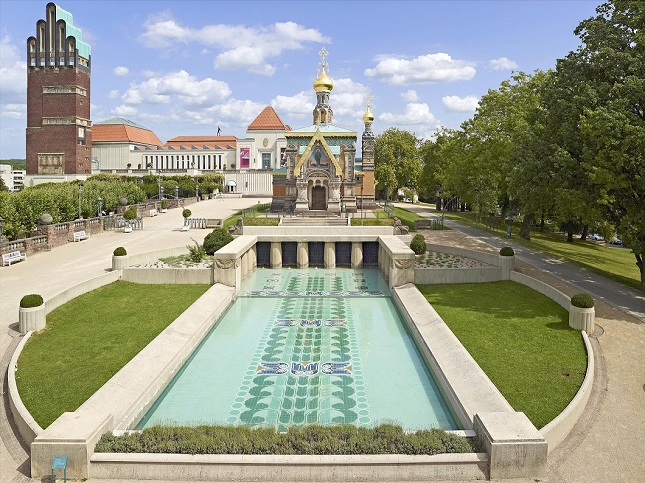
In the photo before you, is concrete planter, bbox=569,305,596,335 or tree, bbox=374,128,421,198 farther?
tree, bbox=374,128,421,198

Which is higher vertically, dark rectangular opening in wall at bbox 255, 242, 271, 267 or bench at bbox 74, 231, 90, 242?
bench at bbox 74, 231, 90, 242

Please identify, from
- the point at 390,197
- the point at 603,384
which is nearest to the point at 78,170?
the point at 390,197

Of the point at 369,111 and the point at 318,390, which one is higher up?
the point at 369,111

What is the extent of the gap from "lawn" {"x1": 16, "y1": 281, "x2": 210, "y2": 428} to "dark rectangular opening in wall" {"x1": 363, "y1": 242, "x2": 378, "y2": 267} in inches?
564

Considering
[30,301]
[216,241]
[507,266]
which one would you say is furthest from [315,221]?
[30,301]

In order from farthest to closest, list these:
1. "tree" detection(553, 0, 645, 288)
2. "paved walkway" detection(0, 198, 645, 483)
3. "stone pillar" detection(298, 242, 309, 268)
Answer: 1. "stone pillar" detection(298, 242, 309, 268)
2. "tree" detection(553, 0, 645, 288)
3. "paved walkway" detection(0, 198, 645, 483)

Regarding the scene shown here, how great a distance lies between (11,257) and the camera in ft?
108

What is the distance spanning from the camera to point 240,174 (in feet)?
362

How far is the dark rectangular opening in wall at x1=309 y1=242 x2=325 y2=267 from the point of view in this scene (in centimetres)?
3884

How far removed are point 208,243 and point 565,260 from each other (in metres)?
23.7

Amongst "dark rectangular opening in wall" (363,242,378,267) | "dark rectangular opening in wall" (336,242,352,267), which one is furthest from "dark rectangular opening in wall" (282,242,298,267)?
"dark rectangular opening in wall" (363,242,378,267)

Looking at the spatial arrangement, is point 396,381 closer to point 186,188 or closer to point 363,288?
point 363,288

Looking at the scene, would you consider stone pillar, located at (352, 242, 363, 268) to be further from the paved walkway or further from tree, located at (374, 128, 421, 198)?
tree, located at (374, 128, 421, 198)

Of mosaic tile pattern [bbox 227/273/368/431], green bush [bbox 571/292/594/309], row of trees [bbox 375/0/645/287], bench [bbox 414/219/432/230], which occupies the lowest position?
mosaic tile pattern [bbox 227/273/368/431]
